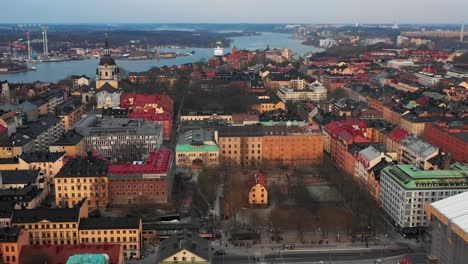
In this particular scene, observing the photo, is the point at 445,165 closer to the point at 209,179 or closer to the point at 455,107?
the point at 209,179

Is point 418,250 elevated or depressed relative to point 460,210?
depressed

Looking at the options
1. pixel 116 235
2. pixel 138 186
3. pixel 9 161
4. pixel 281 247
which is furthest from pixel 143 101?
pixel 281 247

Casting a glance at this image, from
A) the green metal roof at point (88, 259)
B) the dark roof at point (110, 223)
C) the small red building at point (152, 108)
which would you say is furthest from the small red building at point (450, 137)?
the green metal roof at point (88, 259)

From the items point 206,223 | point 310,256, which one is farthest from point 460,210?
point 206,223

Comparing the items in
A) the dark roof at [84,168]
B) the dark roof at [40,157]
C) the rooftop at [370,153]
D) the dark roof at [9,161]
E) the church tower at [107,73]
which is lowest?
the dark roof at [9,161]

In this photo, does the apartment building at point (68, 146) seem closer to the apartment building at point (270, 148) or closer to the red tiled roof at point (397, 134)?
the apartment building at point (270, 148)

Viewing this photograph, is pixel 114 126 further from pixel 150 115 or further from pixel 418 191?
pixel 418 191

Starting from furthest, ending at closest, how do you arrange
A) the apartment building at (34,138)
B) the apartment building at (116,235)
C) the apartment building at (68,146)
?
the apartment building at (34,138) → the apartment building at (68,146) → the apartment building at (116,235)
